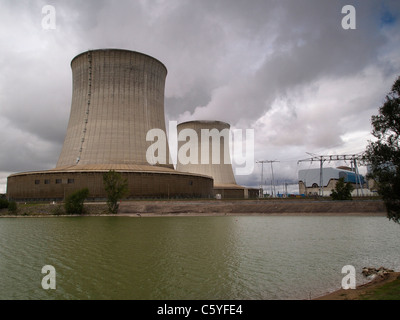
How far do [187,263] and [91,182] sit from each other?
33.6 metres

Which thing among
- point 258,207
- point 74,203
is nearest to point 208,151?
point 258,207

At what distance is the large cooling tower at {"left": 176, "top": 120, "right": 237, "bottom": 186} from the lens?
204ft

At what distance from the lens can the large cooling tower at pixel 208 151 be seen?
6222cm

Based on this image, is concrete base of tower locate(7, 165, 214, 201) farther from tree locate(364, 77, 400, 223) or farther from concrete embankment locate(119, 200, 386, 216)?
tree locate(364, 77, 400, 223)

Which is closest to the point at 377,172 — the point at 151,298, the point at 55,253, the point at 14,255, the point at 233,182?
the point at 151,298

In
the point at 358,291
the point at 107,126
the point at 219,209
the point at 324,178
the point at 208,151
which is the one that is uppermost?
the point at 107,126

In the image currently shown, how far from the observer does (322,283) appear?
8.77 m

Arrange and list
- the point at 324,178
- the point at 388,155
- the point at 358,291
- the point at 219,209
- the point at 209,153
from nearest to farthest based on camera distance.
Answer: the point at 358,291 → the point at 388,155 → the point at 219,209 → the point at 209,153 → the point at 324,178

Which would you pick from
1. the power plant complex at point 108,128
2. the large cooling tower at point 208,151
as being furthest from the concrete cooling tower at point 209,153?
the power plant complex at point 108,128

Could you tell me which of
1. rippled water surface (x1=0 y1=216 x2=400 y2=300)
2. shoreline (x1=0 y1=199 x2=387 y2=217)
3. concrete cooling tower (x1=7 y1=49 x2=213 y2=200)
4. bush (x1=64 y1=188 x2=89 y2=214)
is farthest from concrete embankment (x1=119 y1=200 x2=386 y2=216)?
rippled water surface (x1=0 y1=216 x2=400 y2=300)

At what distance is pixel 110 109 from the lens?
41.1 meters

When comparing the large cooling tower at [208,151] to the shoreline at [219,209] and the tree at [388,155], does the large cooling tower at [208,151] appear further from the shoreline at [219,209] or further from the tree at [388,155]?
the tree at [388,155]

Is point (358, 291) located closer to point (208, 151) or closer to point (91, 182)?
point (91, 182)

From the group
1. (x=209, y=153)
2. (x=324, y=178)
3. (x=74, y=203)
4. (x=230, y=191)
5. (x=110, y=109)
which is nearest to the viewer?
(x=74, y=203)
